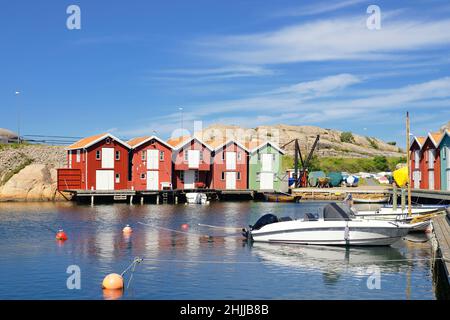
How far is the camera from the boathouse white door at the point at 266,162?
3461 inches

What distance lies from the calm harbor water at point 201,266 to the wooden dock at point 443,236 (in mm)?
1436

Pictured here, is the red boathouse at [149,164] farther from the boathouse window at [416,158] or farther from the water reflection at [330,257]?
the water reflection at [330,257]

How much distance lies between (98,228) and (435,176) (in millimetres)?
42707

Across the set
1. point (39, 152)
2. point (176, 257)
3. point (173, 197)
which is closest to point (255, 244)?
point (176, 257)

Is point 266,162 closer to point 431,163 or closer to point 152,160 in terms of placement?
point 152,160

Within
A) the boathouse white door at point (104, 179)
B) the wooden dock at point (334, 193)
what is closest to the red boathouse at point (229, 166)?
the wooden dock at point (334, 193)

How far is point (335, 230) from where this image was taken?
33312 millimetres

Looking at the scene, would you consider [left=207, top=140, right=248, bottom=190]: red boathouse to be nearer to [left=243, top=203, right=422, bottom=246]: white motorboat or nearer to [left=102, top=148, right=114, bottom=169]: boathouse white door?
[left=102, top=148, right=114, bottom=169]: boathouse white door

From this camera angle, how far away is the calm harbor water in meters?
22.8

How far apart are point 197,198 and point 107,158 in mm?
13607

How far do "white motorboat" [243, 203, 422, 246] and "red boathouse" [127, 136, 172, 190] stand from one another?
47269 mm

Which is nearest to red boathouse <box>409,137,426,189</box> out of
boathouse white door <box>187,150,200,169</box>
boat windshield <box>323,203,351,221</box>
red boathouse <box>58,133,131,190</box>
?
boathouse white door <box>187,150,200,169</box>

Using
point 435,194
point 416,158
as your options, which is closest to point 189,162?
point 416,158
